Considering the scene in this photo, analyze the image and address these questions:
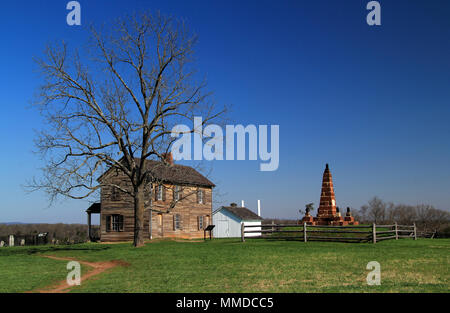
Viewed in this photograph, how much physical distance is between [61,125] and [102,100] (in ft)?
10.1

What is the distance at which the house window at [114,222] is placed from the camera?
41006 millimetres

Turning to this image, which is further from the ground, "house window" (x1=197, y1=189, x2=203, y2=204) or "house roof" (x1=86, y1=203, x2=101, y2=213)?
"house window" (x1=197, y1=189, x2=203, y2=204)

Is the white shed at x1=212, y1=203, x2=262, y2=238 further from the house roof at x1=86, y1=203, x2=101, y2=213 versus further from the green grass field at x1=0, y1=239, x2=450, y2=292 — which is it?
the green grass field at x1=0, y1=239, x2=450, y2=292

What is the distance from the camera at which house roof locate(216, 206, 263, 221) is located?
54.8 m

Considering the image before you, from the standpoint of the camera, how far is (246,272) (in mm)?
16000

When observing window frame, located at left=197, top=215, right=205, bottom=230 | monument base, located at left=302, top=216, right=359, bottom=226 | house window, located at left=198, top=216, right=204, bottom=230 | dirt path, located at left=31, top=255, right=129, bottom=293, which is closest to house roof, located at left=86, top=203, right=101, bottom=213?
window frame, located at left=197, top=215, right=205, bottom=230

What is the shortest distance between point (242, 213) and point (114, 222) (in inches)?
780

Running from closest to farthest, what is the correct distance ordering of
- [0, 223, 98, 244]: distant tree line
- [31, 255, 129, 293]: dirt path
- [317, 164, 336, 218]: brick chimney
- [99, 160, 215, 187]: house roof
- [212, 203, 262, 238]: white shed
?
[31, 255, 129, 293]: dirt path → [317, 164, 336, 218]: brick chimney → [99, 160, 215, 187]: house roof → [0, 223, 98, 244]: distant tree line → [212, 203, 262, 238]: white shed

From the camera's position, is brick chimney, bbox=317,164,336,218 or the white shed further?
the white shed

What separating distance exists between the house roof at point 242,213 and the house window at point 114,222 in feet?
57.5

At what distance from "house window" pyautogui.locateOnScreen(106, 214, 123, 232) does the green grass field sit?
17191mm

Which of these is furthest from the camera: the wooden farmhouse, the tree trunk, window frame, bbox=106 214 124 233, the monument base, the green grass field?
window frame, bbox=106 214 124 233
